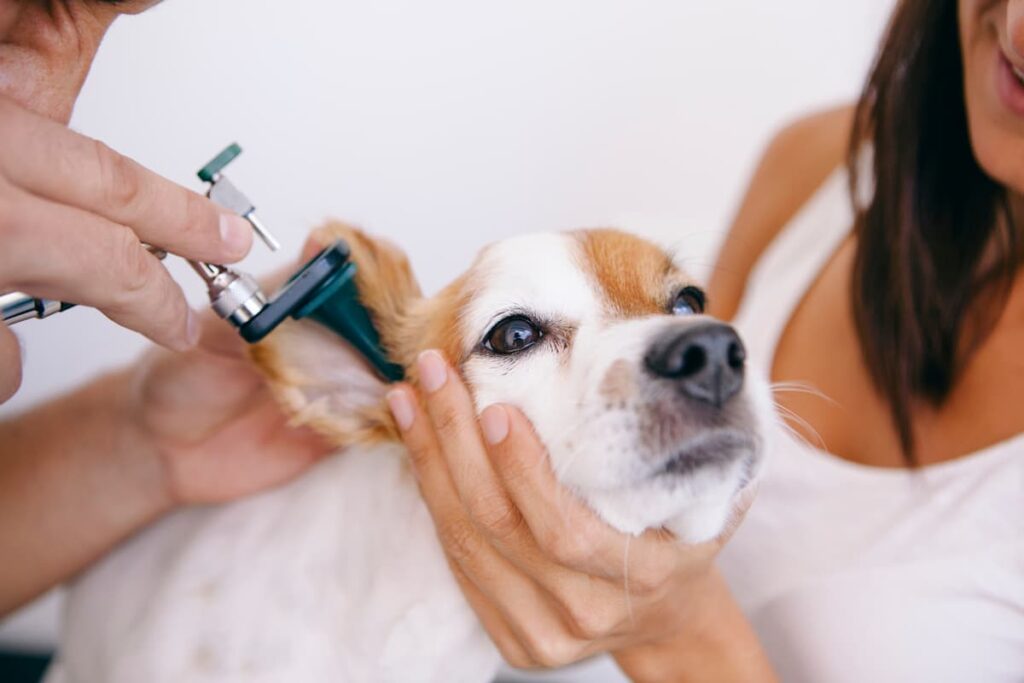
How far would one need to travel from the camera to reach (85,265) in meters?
0.59

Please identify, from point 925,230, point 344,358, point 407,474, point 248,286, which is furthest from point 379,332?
point 925,230

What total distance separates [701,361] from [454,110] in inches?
26.3

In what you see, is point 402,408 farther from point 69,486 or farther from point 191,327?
point 69,486

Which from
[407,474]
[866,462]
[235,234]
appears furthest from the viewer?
[866,462]

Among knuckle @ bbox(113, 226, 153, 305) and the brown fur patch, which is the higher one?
knuckle @ bbox(113, 226, 153, 305)

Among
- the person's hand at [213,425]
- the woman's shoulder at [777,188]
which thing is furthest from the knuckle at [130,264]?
the woman's shoulder at [777,188]

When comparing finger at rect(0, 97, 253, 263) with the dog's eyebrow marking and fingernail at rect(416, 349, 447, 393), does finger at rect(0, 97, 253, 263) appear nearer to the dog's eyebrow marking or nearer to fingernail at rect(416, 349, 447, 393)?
fingernail at rect(416, 349, 447, 393)

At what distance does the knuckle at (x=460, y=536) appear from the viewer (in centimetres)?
87

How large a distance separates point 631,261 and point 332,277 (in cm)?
40

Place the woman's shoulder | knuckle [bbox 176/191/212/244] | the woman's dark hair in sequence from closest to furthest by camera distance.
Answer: knuckle [bbox 176/191/212/244] < the woman's dark hair < the woman's shoulder

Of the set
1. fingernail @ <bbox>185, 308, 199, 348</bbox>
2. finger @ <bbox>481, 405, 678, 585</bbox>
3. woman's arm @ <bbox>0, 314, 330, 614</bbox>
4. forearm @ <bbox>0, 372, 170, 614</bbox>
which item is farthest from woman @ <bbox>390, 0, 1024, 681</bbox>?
forearm @ <bbox>0, 372, 170, 614</bbox>

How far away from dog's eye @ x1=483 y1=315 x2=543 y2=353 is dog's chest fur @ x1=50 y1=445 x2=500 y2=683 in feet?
0.81

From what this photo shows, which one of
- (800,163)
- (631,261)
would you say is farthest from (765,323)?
(631,261)

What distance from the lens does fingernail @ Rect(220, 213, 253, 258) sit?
0.72m
